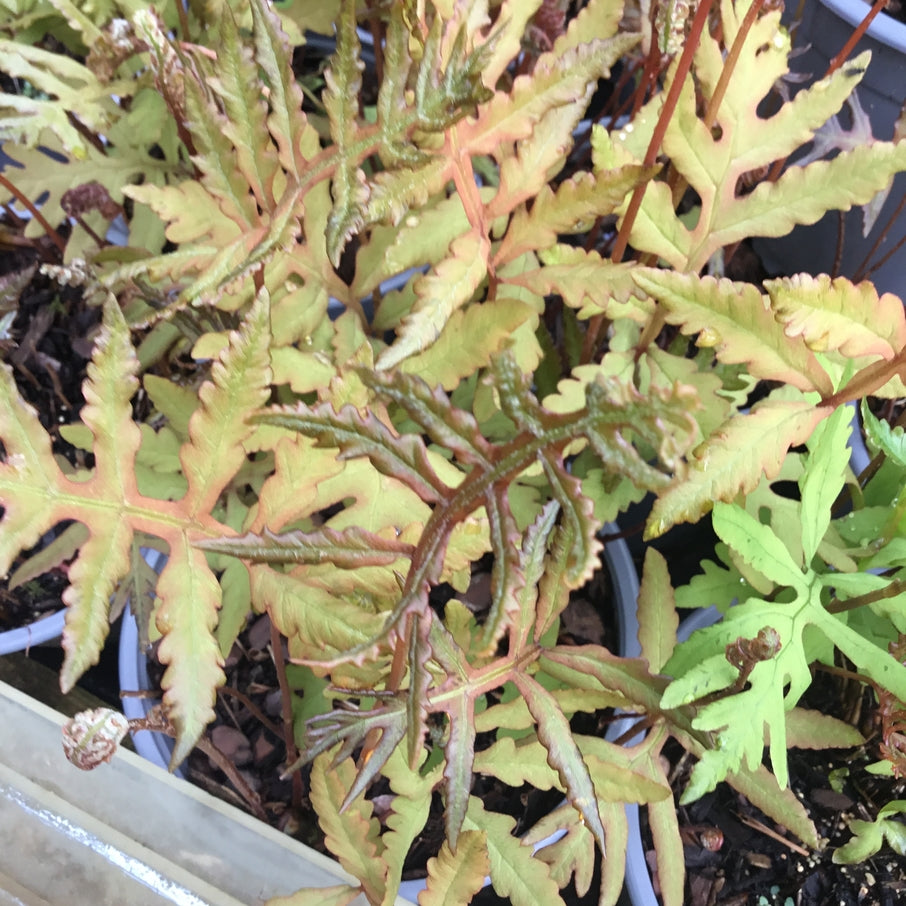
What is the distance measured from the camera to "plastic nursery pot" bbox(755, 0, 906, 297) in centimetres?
94

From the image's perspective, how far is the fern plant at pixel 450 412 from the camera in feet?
1.70

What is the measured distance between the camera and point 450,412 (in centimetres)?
41

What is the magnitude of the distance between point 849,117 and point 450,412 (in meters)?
0.98

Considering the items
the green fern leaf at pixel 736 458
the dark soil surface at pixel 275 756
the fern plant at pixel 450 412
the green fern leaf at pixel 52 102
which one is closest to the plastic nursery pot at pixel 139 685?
the dark soil surface at pixel 275 756

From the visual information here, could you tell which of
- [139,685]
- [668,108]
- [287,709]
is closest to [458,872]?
[287,709]

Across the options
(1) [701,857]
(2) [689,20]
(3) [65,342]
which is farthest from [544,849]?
(3) [65,342]

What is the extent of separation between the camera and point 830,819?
88 centimetres

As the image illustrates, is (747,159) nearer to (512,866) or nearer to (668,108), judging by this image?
(668,108)

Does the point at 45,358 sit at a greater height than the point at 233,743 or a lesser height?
greater

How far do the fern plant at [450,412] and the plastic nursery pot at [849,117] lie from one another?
0.38m

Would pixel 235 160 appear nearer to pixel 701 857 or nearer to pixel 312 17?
pixel 312 17

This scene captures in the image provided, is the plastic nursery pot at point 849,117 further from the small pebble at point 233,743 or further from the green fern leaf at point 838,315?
the small pebble at point 233,743

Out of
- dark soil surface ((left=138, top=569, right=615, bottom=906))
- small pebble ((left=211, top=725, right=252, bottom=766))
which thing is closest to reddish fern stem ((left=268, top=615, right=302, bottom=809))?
dark soil surface ((left=138, top=569, right=615, bottom=906))

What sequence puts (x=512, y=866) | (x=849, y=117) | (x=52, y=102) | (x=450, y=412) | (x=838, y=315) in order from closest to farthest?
(x=450, y=412) < (x=838, y=315) < (x=512, y=866) < (x=52, y=102) < (x=849, y=117)
